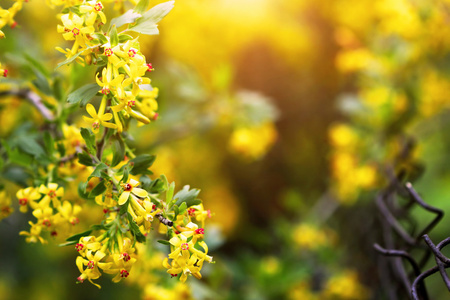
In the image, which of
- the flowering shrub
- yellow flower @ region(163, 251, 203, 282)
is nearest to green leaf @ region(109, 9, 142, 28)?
the flowering shrub

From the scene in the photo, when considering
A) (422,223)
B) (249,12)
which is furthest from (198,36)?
(422,223)

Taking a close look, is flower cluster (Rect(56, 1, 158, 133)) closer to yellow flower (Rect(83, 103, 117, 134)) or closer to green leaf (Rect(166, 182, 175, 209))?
yellow flower (Rect(83, 103, 117, 134))

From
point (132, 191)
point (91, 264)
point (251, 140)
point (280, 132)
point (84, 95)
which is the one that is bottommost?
point (91, 264)

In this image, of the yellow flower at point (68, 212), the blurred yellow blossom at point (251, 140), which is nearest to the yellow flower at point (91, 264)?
the yellow flower at point (68, 212)

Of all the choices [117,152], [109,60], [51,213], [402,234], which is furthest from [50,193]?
[402,234]

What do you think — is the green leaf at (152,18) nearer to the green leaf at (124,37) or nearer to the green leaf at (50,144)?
the green leaf at (124,37)

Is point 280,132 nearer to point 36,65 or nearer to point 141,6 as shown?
point 36,65
